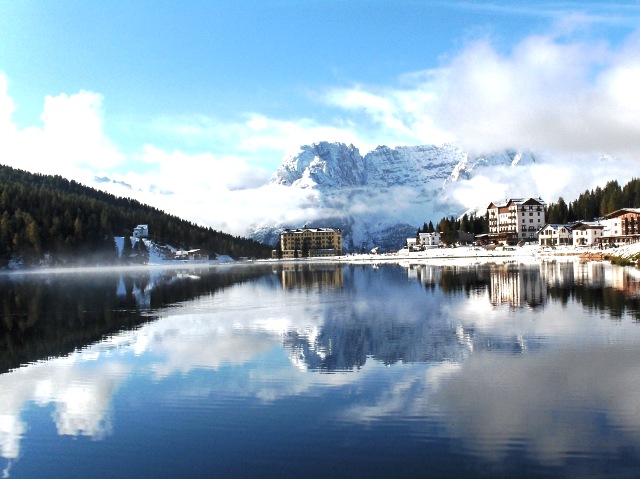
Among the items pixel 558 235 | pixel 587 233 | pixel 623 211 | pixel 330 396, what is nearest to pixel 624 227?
pixel 623 211

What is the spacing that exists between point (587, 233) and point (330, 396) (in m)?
173

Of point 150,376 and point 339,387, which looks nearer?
point 339,387

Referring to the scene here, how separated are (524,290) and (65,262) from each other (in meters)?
171

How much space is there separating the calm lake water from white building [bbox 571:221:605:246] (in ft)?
481

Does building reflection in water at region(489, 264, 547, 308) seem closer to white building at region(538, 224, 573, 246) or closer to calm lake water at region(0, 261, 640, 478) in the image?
calm lake water at region(0, 261, 640, 478)

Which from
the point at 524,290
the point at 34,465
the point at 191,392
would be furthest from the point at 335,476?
the point at 524,290

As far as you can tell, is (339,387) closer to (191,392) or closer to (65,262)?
(191,392)

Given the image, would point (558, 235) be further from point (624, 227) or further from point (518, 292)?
point (518, 292)

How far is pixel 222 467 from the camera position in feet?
46.8

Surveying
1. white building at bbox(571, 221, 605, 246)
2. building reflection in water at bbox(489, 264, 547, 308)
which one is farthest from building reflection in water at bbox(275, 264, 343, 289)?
white building at bbox(571, 221, 605, 246)

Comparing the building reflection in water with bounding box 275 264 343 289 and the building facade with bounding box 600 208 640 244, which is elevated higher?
the building facade with bounding box 600 208 640 244

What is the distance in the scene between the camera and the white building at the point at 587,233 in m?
173

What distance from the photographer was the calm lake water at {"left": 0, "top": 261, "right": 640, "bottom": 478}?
1446cm

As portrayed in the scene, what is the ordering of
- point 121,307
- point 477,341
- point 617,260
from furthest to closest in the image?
point 617,260 < point 121,307 < point 477,341
